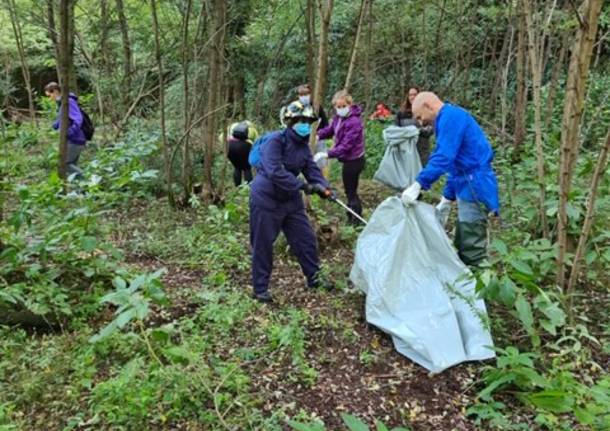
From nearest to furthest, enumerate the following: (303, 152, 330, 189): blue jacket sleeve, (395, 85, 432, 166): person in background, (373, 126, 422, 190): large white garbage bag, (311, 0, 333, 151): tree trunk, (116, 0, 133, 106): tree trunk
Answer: (303, 152, 330, 189): blue jacket sleeve < (311, 0, 333, 151): tree trunk < (373, 126, 422, 190): large white garbage bag < (395, 85, 432, 166): person in background < (116, 0, 133, 106): tree trunk

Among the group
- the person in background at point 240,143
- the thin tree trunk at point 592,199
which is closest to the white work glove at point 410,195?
the thin tree trunk at point 592,199

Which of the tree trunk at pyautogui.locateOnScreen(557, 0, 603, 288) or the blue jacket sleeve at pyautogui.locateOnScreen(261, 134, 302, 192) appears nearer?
the tree trunk at pyautogui.locateOnScreen(557, 0, 603, 288)

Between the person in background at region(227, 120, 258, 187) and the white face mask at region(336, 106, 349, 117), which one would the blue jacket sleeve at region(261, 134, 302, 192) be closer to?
the white face mask at region(336, 106, 349, 117)

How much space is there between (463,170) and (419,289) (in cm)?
94

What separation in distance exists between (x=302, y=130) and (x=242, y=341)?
1499 mm

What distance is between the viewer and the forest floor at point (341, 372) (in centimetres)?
276

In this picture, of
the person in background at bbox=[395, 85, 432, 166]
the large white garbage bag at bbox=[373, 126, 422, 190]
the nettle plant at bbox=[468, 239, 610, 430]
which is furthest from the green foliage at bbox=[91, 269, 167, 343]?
the person in background at bbox=[395, 85, 432, 166]

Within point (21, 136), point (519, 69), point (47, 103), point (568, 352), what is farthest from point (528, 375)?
point (47, 103)

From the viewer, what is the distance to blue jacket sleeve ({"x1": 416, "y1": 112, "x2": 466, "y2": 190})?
3588 mm

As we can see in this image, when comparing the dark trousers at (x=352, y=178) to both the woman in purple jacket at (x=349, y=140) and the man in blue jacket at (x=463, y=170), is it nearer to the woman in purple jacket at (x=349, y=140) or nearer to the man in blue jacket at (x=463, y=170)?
the woman in purple jacket at (x=349, y=140)

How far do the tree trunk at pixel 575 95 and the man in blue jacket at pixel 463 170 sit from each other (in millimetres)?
621

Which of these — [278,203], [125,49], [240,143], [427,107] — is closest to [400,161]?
[240,143]

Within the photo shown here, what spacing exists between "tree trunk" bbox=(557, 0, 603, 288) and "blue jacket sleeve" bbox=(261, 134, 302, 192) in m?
1.67

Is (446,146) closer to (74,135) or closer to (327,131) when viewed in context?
(327,131)
